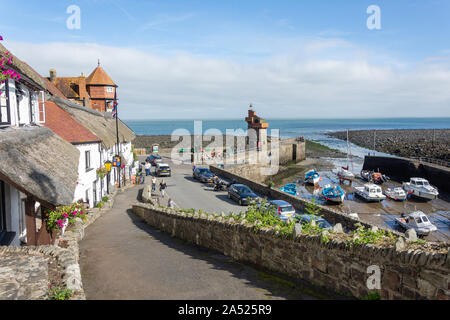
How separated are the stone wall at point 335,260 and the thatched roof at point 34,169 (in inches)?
193

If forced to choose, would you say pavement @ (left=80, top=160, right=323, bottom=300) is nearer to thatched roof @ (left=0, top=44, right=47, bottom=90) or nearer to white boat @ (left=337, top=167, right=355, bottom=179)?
thatched roof @ (left=0, top=44, right=47, bottom=90)

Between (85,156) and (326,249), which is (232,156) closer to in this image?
(85,156)

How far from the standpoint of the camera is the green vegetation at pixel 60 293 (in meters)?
5.55

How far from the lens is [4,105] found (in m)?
10.1

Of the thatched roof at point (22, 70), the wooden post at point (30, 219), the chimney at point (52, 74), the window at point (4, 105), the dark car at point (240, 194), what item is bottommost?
the dark car at point (240, 194)

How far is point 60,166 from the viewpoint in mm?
9883

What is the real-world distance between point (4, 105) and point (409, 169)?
52.3 m

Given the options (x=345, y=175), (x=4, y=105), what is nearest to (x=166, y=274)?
(x=4, y=105)

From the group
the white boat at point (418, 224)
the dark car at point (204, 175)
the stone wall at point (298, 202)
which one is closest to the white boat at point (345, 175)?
the stone wall at point (298, 202)

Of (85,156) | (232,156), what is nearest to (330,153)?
(232,156)

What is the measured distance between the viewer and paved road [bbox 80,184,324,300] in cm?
728

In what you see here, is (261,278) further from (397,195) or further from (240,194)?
(397,195)

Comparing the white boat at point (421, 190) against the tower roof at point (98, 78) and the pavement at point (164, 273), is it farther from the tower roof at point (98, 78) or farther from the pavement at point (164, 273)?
the tower roof at point (98, 78)

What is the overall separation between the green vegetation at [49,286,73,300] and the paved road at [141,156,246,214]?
15100 mm
